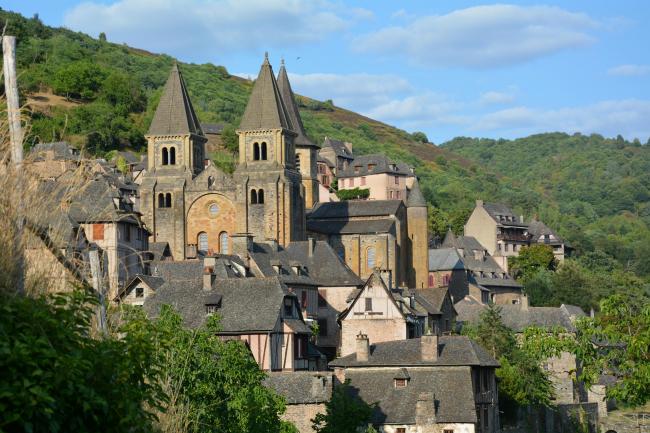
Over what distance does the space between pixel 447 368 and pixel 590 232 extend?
140521 millimetres

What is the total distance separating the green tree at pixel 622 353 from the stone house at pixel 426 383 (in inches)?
1084

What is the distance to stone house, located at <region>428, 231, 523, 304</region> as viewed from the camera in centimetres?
10744

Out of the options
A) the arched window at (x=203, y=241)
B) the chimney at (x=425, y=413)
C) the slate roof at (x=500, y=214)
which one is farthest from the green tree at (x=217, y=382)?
the slate roof at (x=500, y=214)

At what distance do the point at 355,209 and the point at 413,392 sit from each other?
154 feet

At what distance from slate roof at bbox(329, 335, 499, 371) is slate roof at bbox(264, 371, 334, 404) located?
3.53m

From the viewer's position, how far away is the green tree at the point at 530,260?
5108 inches

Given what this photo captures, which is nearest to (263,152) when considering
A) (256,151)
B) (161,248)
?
(256,151)

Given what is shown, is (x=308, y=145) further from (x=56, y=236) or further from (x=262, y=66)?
(x=56, y=236)

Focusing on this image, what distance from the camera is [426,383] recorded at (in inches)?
2020

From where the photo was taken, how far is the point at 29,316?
11328 mm

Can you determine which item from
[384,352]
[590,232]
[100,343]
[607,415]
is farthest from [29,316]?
[590,232]

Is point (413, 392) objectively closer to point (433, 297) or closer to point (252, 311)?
point (252, 311)

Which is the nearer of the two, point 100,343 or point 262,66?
point 100,343

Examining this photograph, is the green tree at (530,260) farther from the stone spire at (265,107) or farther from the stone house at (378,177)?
the stone spire at (265,107)
